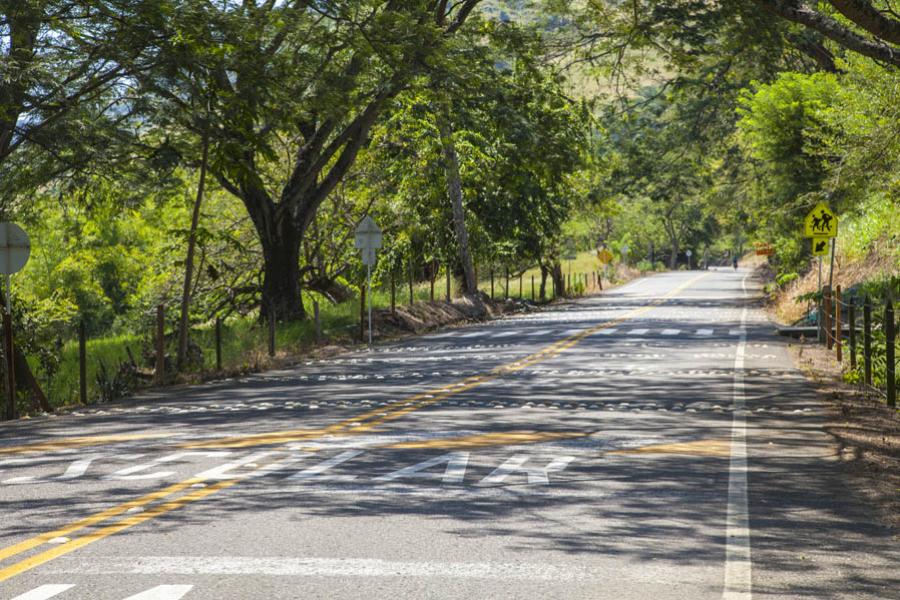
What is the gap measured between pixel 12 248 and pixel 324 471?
31.4ft

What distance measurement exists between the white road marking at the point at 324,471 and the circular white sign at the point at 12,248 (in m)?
8.66

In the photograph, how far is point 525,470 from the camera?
10.6m

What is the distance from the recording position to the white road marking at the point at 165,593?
617cm

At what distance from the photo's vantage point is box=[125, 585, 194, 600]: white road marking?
617 cm

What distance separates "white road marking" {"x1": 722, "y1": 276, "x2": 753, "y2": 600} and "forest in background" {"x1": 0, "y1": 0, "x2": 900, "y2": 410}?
178 inches

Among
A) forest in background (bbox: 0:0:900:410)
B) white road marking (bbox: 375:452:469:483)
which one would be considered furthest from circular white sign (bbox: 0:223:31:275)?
white road marking (bbox: 375:452:469:483)

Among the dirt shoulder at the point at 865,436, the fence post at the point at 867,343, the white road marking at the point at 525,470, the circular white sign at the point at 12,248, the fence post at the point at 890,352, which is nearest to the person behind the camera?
the dirt shoulder at the point at 865,436

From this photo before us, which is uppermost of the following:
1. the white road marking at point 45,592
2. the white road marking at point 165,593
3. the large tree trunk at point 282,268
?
the large tree trunk at point 282,268

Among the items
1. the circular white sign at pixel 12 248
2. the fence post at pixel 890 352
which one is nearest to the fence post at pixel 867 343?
the fence post at pixel 890 352

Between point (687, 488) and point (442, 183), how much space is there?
122 feet

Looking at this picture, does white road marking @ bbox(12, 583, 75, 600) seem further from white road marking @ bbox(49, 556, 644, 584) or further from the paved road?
white road marking @ bbox(49, 556, 644, 584)

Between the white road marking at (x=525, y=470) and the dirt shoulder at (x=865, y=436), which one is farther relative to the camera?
the white road marking at (x=525, y=470)

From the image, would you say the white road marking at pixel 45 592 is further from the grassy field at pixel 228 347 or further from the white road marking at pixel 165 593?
the grassy field at pixel 228 347

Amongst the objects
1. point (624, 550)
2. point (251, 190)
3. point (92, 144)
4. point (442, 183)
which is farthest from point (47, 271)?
point (624, 550)
